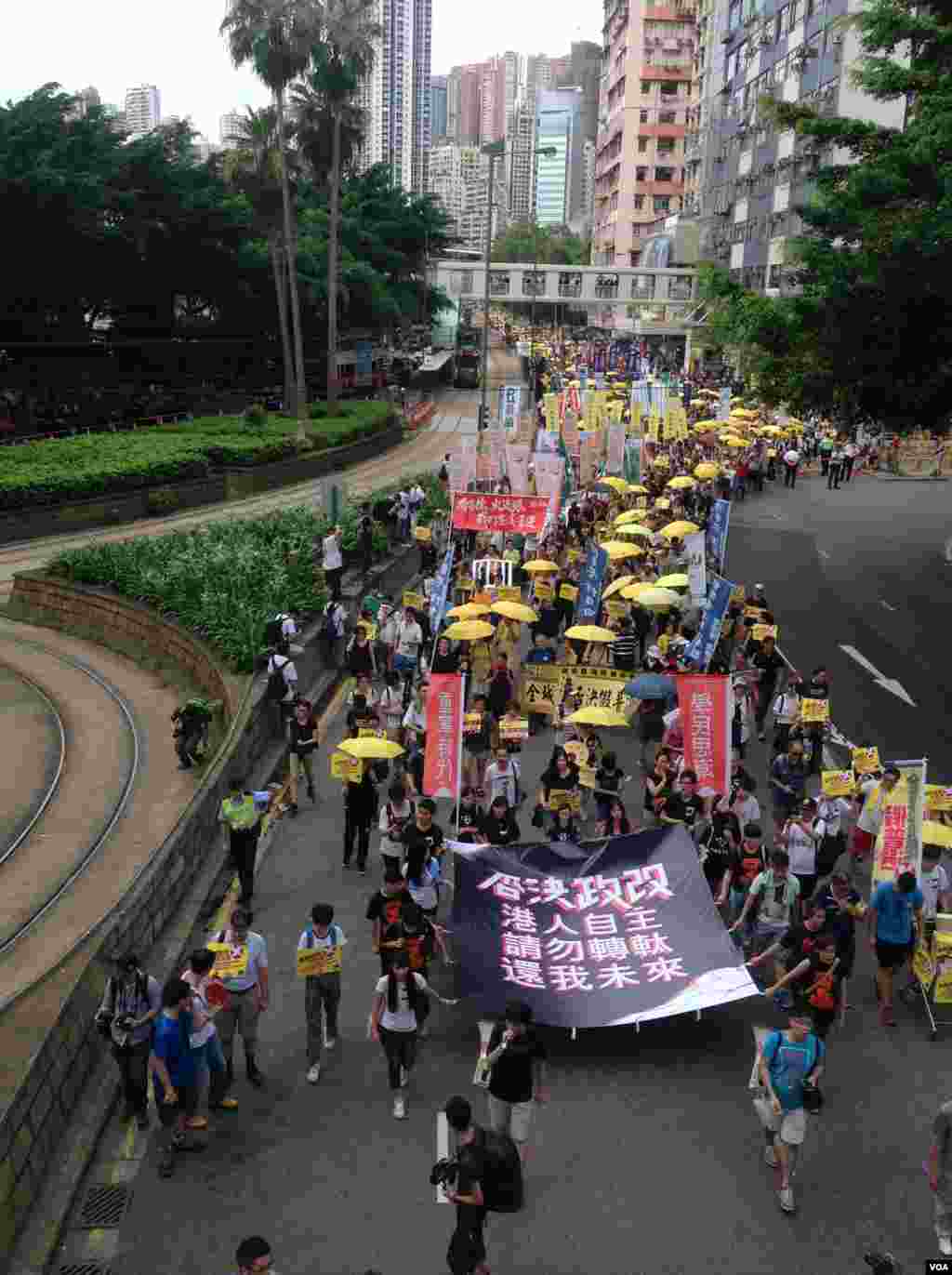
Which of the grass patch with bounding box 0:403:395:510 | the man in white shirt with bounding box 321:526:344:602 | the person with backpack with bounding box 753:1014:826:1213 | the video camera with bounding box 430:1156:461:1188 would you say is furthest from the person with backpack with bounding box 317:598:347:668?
the grass patch with bounding box 0:403:395:510

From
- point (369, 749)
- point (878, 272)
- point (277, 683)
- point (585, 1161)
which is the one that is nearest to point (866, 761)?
point (369, 749)

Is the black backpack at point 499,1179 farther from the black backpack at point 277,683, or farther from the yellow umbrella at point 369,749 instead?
the black backpack at point 277,683

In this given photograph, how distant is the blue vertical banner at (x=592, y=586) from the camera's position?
56.5 feet

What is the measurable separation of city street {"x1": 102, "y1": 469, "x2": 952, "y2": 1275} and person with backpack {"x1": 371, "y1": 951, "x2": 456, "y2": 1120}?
255 millimetres

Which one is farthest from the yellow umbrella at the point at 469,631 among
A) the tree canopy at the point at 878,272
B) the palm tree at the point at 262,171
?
the palm tree at the point at 262,171

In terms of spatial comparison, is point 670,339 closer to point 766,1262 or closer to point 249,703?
point 249,703

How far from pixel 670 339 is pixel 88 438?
63.6 meters

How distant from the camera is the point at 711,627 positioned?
14625mm

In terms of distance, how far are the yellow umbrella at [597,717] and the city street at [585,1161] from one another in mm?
3342

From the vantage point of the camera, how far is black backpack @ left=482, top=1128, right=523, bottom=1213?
228 inches

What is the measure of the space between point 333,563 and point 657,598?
6001 millimetres

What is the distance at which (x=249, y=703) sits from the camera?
1520 centimetres

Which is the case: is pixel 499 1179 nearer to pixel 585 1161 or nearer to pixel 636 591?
pixel 585 1161

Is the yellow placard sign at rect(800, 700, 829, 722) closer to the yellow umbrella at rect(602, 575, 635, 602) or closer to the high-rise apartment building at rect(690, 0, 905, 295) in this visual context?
the yellow umbrella at rect(602, 575, 635, 602)
